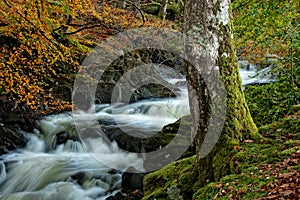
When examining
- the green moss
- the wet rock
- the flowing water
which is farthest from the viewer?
the flowing water

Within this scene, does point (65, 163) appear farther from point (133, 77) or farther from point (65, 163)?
point (133, 77)

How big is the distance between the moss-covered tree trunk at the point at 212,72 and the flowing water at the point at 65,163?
4.41 m

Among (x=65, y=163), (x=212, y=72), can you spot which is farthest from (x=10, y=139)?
(x=212, y=72)

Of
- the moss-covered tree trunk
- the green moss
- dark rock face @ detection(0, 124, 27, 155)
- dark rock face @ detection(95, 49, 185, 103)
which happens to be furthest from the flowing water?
the moss-covered tree trunk

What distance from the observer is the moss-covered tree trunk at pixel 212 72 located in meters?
3.66

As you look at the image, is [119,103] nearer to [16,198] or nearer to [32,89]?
[32,89]

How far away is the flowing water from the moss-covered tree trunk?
14.5 ft

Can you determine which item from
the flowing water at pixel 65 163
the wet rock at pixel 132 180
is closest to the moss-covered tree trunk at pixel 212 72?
the wet rock at pixel 132 180

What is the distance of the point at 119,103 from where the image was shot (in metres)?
13.1

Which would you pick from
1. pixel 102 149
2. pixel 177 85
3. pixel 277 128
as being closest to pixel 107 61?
pixel 177 85

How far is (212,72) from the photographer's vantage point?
145 inches

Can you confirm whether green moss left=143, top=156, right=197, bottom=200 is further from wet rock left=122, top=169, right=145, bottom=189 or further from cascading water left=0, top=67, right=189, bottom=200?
wet rock left=122, top=169, right=145, bottom=189

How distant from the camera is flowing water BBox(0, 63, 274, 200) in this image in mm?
7488

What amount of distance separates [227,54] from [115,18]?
12153 mm
